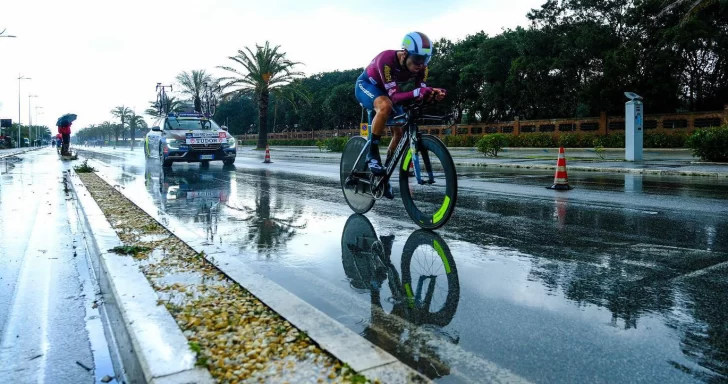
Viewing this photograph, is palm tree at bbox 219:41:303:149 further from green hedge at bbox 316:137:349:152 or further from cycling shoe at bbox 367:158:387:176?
cycling shoe at bbox 367:158:387:176

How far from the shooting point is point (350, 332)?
3.01 m

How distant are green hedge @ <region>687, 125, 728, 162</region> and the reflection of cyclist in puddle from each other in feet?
50.0

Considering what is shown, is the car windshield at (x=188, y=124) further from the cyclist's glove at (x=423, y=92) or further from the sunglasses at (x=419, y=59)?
the cyclist's glove at (x=423, y=92)

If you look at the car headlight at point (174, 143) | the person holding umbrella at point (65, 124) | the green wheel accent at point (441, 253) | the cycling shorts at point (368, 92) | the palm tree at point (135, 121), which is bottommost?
the green wheel accent at point (441, 253)

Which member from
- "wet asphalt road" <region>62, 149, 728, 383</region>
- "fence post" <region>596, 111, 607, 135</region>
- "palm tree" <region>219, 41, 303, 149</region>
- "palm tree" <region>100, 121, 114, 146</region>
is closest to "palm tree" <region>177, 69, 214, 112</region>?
"palm tree" <region>219, 41, 303, 149</region>

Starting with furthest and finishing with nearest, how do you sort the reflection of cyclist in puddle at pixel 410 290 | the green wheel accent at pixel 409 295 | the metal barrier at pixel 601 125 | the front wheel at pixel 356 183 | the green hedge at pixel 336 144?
the green hedge at pixel 336 144
the metal barrier at pixel 601 125
the front wheel at pixel 356 183
the green wheel accent at pixel 409 295
the reflection of cyclist in puddle at pixel 410 290

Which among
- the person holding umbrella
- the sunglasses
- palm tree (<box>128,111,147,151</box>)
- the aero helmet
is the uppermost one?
palm tree (<box>128,111,147,151</box>)

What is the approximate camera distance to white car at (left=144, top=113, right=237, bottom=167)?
60.5 feet

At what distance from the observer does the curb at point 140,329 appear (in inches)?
102

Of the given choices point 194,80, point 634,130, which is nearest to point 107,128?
point 194,80

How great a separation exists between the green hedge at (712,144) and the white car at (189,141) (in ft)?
49.7

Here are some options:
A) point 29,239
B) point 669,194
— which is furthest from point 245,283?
point 669,194

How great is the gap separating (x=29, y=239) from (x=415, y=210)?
4.40 meters

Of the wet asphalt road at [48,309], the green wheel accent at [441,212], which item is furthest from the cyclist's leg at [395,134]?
the wet asphalt road at [48,309]
